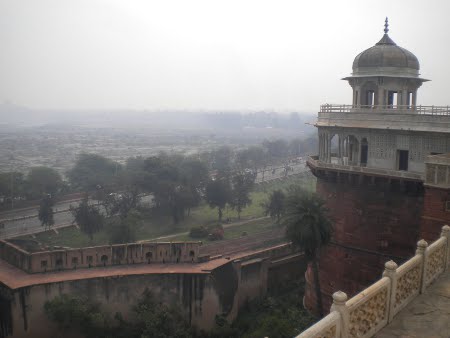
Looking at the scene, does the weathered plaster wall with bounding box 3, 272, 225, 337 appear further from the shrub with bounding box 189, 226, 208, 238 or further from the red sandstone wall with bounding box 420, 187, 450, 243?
the shrub with bounding box 189, 226, 208, 238

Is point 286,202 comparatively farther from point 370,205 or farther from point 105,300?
point 105,300

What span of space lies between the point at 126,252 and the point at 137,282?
2.56 metres

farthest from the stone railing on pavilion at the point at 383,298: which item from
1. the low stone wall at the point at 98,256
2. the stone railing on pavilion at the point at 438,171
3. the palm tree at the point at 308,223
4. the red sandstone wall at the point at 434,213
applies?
the low stone wall at the point at 98,256

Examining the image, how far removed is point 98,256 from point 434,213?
692 inches

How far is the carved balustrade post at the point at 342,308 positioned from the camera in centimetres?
586

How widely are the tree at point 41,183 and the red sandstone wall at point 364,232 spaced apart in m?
37.8

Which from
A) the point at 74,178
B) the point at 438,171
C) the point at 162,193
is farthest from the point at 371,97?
the point at 74,178

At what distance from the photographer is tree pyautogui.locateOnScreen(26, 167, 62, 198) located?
49156 mm

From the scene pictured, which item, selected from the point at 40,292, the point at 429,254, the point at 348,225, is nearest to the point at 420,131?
the point at 348,225

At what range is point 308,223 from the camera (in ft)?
63.3

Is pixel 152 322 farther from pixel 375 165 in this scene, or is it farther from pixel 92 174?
pixel 92 174

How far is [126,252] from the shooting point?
24203 millimetres

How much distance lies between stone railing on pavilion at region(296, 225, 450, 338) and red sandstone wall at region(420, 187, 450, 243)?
362 centimetres

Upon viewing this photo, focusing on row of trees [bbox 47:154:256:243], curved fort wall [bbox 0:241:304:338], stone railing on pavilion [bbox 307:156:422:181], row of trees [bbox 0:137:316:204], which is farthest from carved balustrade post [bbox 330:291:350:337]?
row of trees [bbox 0:137:316:204]
